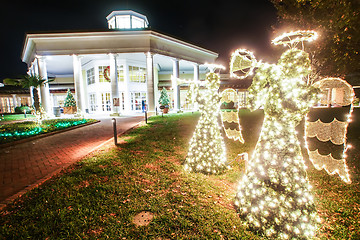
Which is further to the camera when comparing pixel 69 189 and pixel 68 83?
pixel 68 83

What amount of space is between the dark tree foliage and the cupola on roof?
52.1 ft

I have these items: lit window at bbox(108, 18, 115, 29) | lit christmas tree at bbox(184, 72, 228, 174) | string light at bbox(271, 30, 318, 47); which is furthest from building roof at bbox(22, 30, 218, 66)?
string light at bbox(271, 30, 318, 47)

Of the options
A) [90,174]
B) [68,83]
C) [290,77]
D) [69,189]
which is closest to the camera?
[290,77]

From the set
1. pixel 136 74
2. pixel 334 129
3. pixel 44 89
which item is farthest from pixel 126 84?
pixel 334 129

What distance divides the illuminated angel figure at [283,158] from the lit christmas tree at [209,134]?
1.62m

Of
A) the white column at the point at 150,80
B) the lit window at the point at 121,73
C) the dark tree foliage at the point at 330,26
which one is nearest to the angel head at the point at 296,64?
the dark tree foliage at the point at 330,26

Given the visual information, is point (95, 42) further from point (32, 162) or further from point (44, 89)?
point (32, 162)

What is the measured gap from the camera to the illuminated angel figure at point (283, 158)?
84.5 inches

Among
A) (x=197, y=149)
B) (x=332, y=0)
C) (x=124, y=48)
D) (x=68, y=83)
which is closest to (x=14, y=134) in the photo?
(x=197, y=149)

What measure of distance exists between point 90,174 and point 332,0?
1275 cm

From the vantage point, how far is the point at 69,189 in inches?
132

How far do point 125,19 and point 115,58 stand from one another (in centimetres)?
687

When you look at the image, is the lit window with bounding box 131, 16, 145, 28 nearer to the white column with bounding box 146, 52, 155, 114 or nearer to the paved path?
the white column with bounding box 146, 52, 155, 114

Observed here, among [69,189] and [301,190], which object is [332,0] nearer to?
[301,190]
